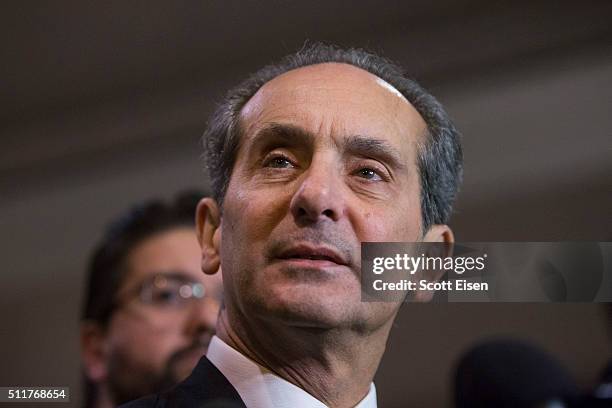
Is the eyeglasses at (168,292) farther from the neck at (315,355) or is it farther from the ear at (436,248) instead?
the ear at (436,248)

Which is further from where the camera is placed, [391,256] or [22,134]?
[22,134]

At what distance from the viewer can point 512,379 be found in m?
1.60

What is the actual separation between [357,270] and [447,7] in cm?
62

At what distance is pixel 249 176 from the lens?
1599 millimetres

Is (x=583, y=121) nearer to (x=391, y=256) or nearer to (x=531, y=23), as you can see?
(x=531, y=23)

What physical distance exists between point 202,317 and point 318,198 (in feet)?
1.55

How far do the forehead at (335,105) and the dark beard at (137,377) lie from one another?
47cm

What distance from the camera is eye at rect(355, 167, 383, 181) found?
1.57 meters

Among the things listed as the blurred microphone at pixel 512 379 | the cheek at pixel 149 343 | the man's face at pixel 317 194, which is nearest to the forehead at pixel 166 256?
the cheek at pixel 149 343

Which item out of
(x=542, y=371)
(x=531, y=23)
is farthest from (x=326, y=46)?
(x=542, y=371)

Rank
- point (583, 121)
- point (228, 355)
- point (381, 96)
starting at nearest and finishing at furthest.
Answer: point (228, 355) < point (381, 96) < point (583, 121)

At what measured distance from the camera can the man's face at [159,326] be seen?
180 centimetres

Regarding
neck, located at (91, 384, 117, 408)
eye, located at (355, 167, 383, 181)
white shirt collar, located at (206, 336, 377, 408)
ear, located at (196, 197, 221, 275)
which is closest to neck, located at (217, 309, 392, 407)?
white shirt collar, located at (206, 336, 377, 408)

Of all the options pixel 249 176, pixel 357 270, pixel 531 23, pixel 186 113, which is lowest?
pixel 357 270
